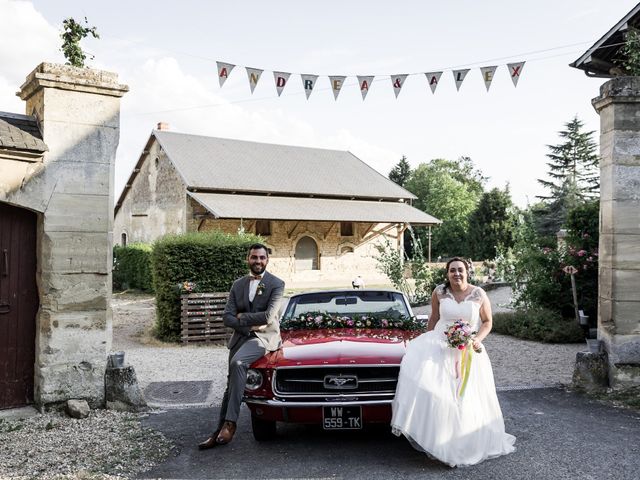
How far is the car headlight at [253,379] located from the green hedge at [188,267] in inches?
280

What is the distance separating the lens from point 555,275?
44.9ft

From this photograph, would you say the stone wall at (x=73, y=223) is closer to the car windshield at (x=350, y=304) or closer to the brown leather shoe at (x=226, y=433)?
the brown leather shoe at (x=226, y=433)

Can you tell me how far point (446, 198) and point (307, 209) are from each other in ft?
121

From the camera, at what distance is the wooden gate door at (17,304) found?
6.55m

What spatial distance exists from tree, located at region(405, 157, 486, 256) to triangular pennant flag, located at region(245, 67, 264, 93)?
38.9m

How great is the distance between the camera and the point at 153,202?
33.3m

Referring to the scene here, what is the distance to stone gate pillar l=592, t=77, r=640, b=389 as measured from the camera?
24.5 ft

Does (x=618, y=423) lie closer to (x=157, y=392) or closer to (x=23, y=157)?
(x=157, y=392)

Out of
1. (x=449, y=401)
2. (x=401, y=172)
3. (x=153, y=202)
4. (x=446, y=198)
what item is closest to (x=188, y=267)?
(x=449, y=401)

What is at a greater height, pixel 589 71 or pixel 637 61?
pixel 589 71

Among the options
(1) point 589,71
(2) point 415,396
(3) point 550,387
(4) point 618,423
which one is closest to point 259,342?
(2) point 415,396

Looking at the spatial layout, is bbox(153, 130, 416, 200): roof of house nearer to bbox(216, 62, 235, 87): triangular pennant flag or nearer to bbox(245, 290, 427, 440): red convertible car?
bbox(216, 62, 235, 87): triangular pennant flag

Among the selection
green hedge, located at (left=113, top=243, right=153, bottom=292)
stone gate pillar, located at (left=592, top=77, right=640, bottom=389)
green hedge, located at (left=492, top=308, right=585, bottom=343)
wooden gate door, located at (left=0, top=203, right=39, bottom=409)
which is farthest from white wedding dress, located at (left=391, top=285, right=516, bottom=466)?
green hedge, located at (left=113, top=243, right=153, bottom=292)

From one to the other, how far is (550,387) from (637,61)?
172 inches
